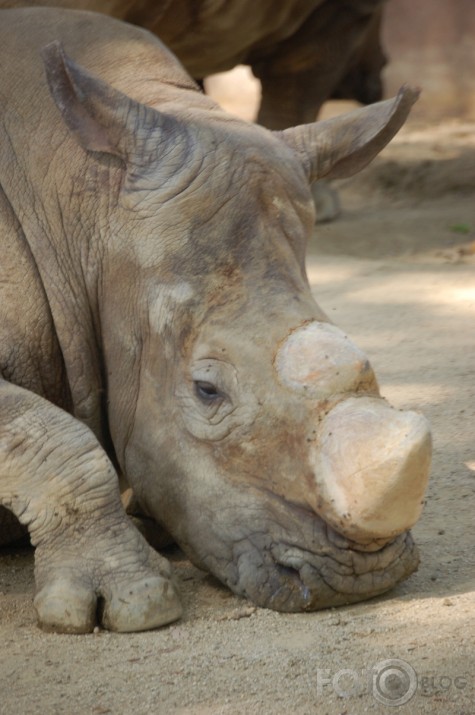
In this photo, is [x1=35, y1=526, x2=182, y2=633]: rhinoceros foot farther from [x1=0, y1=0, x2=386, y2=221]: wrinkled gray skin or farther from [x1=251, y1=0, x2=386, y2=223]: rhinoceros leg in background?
[x1=251, y1=0, x2=386, y2=223]: rhinoceros leg in background

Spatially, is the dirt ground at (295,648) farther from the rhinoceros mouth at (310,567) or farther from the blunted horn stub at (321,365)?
the blunted horn stub at (321,365)

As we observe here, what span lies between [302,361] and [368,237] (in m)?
5.68

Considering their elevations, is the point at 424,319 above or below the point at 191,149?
below

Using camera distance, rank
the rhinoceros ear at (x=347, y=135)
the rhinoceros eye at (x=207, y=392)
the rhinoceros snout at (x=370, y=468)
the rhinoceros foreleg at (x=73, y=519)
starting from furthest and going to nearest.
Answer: the rhinoceros ear at (x=347, y=135) → the rhinoceros eye at (x=207, y=392) → the rhinoceros foreleg at (x=73, y=519) → the rhinoceros snout at (x=370, y=468)

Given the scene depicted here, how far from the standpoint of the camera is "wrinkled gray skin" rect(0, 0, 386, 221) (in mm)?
7371

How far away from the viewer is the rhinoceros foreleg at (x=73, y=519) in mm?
3406

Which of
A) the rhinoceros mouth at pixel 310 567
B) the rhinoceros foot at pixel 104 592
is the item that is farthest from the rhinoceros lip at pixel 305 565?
the rhinoceros foot at pixel 104 592

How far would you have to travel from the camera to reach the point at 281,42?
895 centimetres

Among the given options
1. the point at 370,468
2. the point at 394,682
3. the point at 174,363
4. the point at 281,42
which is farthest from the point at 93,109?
the point at 281,42

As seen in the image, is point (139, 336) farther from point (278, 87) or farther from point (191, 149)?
point (278, 87)

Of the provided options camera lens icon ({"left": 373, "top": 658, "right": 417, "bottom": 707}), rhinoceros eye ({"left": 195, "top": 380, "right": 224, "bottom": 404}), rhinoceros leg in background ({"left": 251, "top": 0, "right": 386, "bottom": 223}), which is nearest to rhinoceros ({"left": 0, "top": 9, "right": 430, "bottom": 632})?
rhinoceros eye ({"left": 195, "top": 380, "right": 224, "bottom": 404})

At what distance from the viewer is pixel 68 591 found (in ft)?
11.1

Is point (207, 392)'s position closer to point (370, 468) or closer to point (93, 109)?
point (370, 468)

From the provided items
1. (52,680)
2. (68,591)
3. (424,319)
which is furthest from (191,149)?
(424,319)
